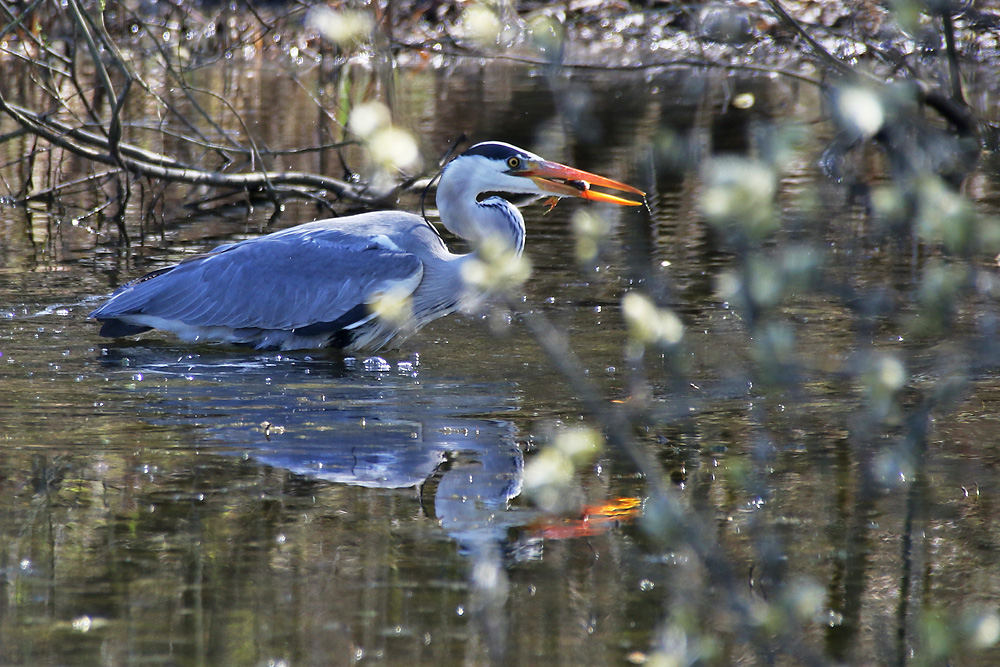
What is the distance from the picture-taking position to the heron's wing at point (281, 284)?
6.81 meters

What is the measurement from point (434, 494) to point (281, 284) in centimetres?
279

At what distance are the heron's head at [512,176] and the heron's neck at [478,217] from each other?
0.03 metres

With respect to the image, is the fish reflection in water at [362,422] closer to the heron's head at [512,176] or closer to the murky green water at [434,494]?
the murky green water at [434,494]

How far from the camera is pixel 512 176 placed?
Result: 681 centimetres

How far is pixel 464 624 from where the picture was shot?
351 cm

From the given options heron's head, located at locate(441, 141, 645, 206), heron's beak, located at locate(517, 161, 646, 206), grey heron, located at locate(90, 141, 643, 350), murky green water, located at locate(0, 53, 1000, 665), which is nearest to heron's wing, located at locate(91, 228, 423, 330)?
grey heron, located at locate(90, 141, 643, 350)

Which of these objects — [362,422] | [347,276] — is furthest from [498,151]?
[362,422]

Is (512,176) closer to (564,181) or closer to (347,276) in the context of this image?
(564,181)

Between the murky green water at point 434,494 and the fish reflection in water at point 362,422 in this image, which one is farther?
the fish reflection in water at point 362,422

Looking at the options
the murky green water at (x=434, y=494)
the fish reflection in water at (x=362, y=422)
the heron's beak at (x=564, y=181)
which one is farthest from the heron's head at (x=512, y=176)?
the fish reflection in water at (x=362, y=422)

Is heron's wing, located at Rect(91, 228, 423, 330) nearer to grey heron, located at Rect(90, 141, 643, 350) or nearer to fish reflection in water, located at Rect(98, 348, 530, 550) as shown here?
grey heron, located at Rect(90, 141, 643, 350)

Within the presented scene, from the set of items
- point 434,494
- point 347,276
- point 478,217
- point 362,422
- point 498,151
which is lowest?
point 434,494

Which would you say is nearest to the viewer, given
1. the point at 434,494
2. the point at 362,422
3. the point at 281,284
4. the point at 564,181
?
the point at 434,494

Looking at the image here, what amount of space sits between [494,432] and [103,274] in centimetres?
393
